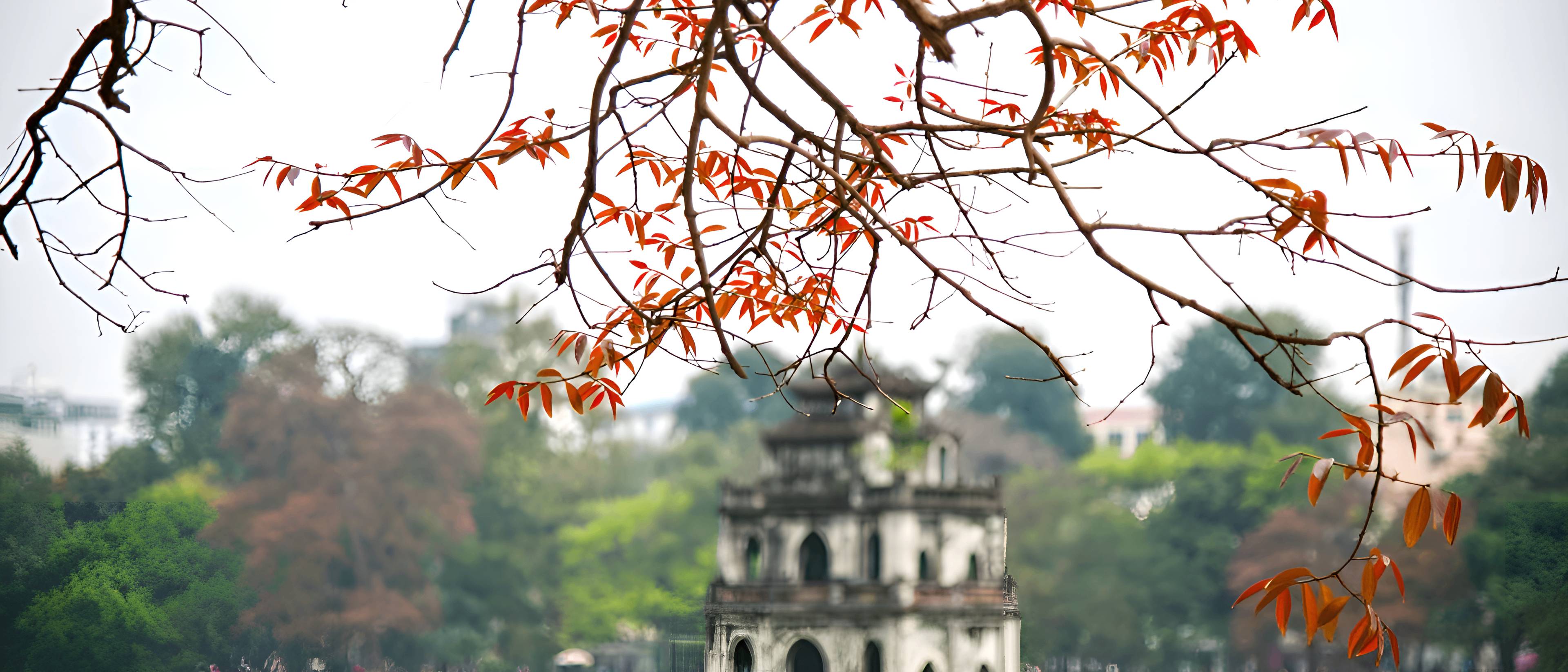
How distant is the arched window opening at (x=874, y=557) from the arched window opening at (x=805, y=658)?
3.46ft

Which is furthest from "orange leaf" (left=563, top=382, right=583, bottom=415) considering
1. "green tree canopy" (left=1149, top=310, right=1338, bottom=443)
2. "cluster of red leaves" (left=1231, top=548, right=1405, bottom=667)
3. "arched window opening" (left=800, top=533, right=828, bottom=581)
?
"green tree canopy" (left=1149, top=310, right=1338, bottom=443)

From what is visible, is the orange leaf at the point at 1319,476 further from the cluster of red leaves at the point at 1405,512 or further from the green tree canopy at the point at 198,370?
the green tree canopy at the point at 198,370

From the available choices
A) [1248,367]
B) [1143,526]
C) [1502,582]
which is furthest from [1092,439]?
[1502,582]

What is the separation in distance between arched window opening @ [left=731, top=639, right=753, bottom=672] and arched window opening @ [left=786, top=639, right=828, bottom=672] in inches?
18.3

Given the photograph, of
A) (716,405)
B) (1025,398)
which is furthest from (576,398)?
(716,405)

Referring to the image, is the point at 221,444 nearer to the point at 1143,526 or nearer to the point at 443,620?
the point at 443,620

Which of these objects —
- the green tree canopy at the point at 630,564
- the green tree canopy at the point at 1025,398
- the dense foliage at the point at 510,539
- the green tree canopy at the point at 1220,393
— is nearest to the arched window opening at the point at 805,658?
the dense foliage at the point at 510,539

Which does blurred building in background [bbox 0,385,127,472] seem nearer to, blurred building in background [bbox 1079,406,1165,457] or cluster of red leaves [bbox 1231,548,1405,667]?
cluster of red leaves [bbox 1231,548,1405,667]

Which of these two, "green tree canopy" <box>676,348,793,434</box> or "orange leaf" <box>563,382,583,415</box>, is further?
"green tree canopy" <box>676,348,793,434</box>

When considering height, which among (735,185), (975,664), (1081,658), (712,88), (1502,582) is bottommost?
(1081,658)

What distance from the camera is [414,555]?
2541 cm

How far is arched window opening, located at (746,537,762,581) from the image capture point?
1597cm

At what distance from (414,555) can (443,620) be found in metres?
1.73

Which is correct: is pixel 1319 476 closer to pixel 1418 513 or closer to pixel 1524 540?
pixel 1418 513
